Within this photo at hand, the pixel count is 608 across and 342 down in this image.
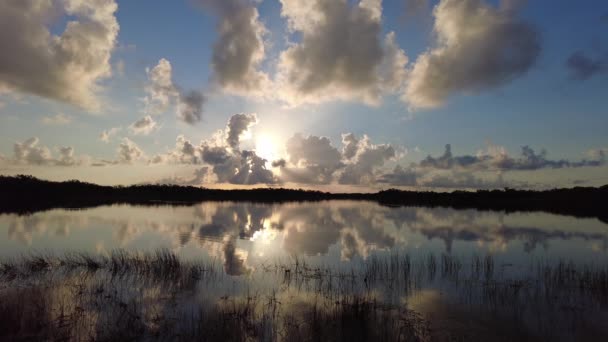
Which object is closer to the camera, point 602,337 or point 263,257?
point 602,337

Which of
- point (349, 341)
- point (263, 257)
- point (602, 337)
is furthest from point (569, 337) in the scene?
point (263, 257)

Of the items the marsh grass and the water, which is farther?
the water

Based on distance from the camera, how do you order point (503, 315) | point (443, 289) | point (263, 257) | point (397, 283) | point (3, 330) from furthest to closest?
point (263, 257) → point (397, 283) → point (443, 289) → point (503, 315) → point (3, 330)

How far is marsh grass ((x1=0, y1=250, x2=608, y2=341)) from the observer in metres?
10.5

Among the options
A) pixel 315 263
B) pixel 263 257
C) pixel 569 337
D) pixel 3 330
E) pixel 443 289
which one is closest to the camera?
pixel 3 330

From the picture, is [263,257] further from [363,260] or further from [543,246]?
[543,246]

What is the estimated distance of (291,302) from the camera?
13859 millimetres

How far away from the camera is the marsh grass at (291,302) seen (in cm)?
1051

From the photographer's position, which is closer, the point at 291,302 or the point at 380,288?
the point at 291,302

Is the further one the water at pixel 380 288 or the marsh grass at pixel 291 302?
the water at pixel 380 288

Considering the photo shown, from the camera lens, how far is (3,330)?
9.89 m

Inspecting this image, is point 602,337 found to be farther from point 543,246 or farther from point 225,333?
point 543,246

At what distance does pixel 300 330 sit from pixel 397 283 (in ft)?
25.3

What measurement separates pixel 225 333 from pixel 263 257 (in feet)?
48.4
